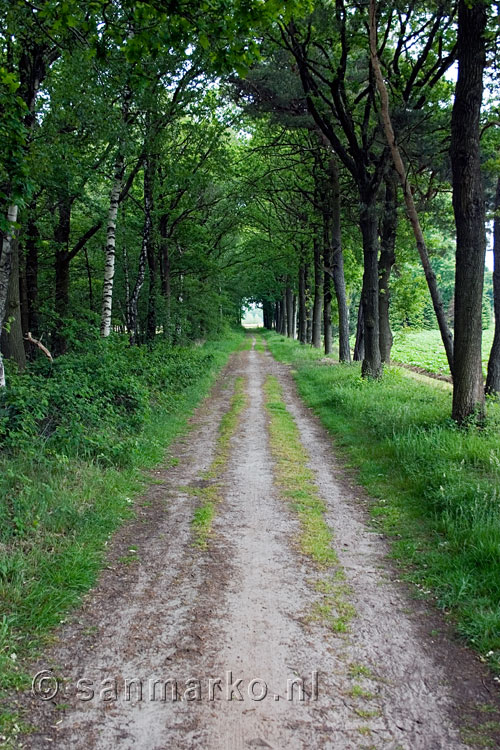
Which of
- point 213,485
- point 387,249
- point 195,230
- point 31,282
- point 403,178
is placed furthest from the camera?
point 195,230

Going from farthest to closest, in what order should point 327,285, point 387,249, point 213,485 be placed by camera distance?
point 327,285, point 387,249, point 213,485

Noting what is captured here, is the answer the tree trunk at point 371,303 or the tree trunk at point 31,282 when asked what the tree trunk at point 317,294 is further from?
the tree trunk at point 31,282

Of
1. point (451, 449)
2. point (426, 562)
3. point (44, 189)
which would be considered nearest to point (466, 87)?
point (451, 449)

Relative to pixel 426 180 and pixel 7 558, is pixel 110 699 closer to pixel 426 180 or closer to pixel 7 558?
pixel 7 558

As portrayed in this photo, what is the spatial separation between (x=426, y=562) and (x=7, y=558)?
12.3ft

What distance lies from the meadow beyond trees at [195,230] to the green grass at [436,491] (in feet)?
0.10

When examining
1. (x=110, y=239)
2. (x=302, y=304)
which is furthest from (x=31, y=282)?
(x=302, y=304)

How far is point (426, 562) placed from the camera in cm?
448

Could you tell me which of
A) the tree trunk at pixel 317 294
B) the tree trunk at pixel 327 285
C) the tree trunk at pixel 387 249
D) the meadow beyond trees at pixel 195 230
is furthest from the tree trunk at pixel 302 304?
the tree trunk at pixel 387 249

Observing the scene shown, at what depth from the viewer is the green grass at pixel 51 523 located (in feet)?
11.6

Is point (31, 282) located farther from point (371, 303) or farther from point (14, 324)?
point (371, 303)

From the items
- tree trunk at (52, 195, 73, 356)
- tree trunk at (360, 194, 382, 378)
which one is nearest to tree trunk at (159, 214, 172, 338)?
tree trunk at (52, 195, 73, 356)

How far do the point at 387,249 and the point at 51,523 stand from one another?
586 inches

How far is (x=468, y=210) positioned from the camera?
775 centimetres
